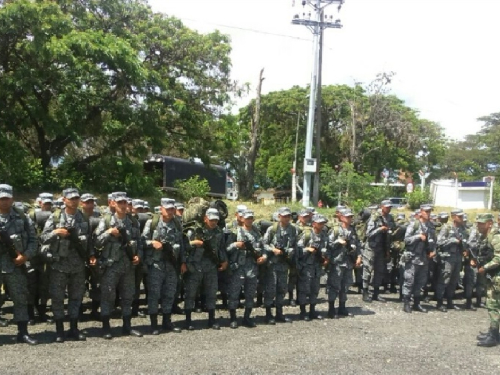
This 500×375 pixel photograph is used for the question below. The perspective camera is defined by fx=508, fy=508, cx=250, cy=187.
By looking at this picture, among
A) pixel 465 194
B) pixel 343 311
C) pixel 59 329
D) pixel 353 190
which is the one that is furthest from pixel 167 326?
pixel 465 194

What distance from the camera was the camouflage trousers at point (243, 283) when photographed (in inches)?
305

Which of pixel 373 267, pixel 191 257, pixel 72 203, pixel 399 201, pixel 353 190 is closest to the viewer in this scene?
pixel 72 203

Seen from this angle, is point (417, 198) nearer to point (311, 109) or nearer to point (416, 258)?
point (311, 109)

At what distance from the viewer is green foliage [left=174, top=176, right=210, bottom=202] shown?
19.0 meters

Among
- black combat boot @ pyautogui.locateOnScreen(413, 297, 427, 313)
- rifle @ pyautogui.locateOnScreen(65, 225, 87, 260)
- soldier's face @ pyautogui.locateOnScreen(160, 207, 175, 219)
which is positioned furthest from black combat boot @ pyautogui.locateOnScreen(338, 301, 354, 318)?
rifle @ pyautogui.locateOnScreen(65, 225, 87, 260)

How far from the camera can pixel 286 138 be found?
37.9 meters

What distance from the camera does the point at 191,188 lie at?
62.5ft

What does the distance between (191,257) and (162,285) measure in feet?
1.95

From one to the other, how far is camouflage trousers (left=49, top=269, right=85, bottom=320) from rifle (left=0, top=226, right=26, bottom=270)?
1.84 ft

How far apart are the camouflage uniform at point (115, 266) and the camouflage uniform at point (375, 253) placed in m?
5.11

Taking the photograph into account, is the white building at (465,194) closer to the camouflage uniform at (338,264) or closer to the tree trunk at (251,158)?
the tree trunk at (251,158)

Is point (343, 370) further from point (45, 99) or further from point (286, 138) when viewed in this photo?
point (286, 138)

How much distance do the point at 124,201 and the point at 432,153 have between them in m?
40.6

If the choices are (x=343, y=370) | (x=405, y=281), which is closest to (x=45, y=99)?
(x=405, y=281)
